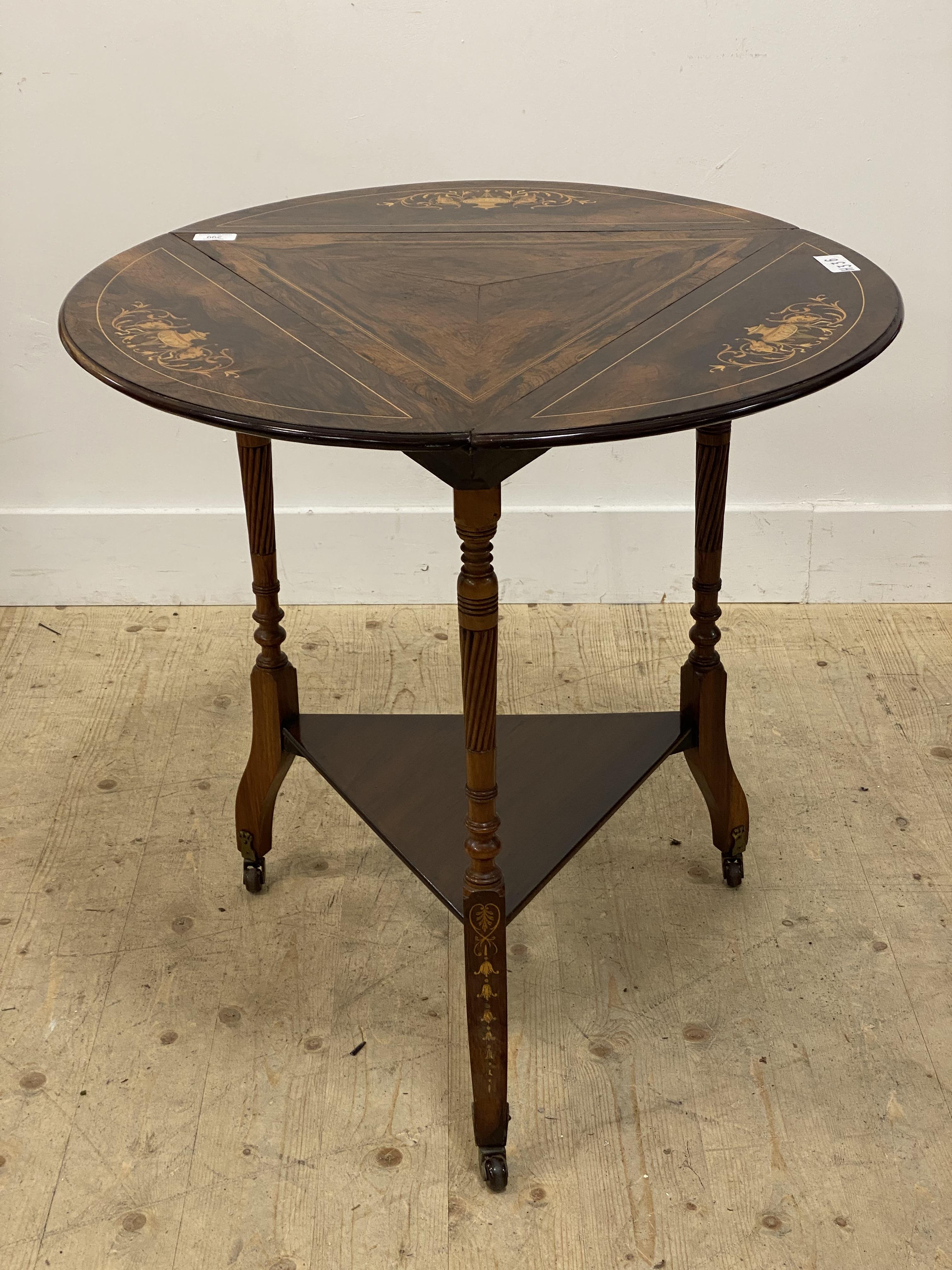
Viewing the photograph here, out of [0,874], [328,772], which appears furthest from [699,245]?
[0,874]

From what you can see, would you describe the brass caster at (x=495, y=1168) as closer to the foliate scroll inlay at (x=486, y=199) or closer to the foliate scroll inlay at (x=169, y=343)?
the foliate scroll inlay at (x=169, y=343)

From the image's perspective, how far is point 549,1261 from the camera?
171cm

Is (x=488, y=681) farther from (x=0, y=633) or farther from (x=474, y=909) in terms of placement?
(x=0, y=633)

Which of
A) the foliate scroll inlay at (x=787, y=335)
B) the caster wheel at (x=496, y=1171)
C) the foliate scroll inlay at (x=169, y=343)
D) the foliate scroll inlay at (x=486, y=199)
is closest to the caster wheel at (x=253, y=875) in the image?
the caster wheel at (x=496, y=1171)

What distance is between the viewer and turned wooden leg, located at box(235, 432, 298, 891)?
6.75 feet

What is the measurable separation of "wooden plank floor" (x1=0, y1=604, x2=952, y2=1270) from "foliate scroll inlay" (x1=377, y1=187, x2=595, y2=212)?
1061 millimetres

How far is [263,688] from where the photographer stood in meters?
2.19

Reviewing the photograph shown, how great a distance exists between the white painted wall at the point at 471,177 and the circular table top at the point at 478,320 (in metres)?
0.70

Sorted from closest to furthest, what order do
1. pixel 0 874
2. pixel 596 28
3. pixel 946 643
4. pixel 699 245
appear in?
pixel 699 245, pixel 0 874, pixel 596 28, pixel 946 643

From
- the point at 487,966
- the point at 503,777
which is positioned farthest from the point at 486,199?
the point at 487,966

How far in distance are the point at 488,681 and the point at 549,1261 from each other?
0.77m

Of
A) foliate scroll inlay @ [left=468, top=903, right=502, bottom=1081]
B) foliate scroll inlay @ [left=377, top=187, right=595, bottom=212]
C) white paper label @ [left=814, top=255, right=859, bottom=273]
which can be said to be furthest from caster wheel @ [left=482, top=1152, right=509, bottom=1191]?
foliate scroll inlay @ [left=377, top=187, right=595, bottom=212]

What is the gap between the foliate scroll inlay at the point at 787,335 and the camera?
5.07 ft

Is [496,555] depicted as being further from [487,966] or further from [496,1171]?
[496,1171]
